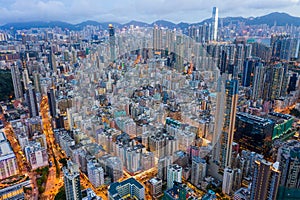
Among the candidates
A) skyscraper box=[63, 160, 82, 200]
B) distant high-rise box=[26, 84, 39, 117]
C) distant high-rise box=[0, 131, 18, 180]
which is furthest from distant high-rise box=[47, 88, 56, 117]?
skyscraper box=[63, 160, 82, 200]

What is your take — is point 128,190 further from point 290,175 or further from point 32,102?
point 32,102

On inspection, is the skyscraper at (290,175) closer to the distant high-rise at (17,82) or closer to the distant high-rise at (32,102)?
the distant high-rise at (32,102)

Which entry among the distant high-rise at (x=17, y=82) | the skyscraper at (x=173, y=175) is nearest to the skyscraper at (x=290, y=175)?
the skyscraper at (x=173, y=175)

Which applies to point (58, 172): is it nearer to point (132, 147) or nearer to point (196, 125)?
point (132, 147)

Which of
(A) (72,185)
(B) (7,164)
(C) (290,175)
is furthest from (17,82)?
(C) (290,175)

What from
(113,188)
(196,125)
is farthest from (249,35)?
(113,188)

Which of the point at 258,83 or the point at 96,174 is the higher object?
the point at 258,83
